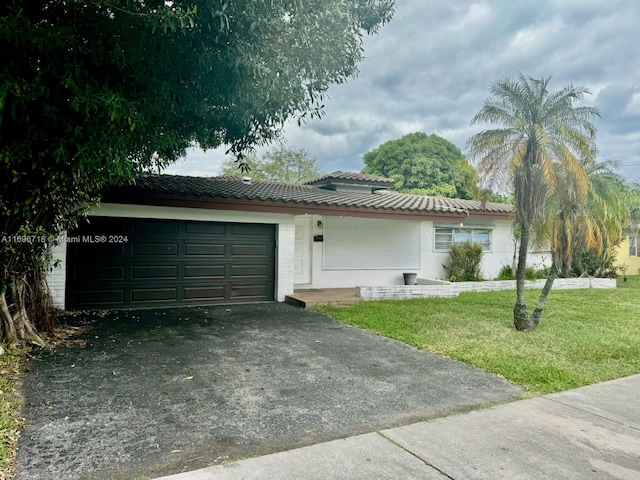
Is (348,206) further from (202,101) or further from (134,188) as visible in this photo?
(202,101)

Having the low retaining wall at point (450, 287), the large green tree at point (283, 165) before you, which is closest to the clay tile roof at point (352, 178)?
the low retaining wall at point (450, 287)

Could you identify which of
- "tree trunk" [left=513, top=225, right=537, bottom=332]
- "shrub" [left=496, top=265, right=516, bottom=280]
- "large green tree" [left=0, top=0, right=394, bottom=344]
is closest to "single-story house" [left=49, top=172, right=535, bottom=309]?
"tree trunk" [left=513, top=225, right=537, bottom=332]

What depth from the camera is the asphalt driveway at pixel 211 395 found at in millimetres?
2924

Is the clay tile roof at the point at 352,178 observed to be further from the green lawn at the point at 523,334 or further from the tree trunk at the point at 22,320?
the tree trunk at the point at 22,320

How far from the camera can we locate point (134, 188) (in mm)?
8414

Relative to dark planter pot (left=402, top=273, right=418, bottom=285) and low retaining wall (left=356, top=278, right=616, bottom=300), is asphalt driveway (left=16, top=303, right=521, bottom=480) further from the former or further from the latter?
dark planter pot (left=402, top=273, right=418, bottom=285)

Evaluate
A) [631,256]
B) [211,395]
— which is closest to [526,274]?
[631,256]

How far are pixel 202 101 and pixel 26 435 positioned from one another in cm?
418

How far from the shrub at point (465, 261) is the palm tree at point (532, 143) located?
611 cm

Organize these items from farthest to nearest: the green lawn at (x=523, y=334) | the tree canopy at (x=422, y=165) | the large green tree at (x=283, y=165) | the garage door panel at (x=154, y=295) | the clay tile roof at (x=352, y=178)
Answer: the large green tree at (x=283, y=165), the tree canopy at (x=422, y=165), the clay tile roof at (x=352, y=178), the garage door panel at (x=154, y=295), the green lawn at (x=523, y=334)

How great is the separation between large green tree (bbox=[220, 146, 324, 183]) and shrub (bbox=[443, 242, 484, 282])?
2324cm

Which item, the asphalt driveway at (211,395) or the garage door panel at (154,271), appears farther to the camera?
the garage door panel at (154,271)

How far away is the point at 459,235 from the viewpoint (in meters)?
14.4

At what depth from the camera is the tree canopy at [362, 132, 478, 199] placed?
31422 millimetres
